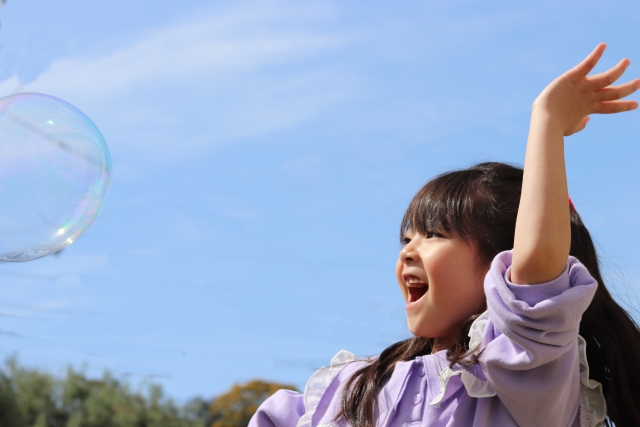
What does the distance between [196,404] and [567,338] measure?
6.38 m

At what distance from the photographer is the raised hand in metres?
1.20

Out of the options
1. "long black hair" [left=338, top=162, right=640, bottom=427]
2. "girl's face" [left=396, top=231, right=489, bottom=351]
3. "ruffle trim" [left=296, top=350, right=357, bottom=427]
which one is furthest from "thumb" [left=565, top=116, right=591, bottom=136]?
"ruffle trim" [left=296, top=350, right=357, bottom=427]

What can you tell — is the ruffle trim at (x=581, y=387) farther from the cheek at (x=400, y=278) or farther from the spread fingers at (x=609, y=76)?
the spread fingers at (x=609, y=76)

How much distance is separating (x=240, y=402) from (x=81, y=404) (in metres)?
2.05

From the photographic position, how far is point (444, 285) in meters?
1.32

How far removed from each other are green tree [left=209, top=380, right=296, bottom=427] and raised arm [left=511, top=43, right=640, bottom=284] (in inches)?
182

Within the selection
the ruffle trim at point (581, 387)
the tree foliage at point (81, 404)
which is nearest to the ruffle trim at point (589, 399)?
the ruffle trim at point (581, 387)

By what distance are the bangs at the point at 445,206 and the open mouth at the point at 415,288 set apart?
105 millimetres

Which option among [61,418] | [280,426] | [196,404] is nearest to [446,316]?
[280,426]

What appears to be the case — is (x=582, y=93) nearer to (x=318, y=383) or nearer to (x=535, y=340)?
(x=535, y=340)

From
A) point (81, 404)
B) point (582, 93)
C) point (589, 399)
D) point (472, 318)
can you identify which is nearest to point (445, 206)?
point (472, 318)

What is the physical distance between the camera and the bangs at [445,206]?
4.55 ft

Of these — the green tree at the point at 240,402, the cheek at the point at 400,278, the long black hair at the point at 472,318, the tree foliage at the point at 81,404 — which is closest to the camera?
the long black hair at the point at 472,318

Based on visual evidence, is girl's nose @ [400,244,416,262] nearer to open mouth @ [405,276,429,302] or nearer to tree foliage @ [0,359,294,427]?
open mouth @ [405,276,429,302]
